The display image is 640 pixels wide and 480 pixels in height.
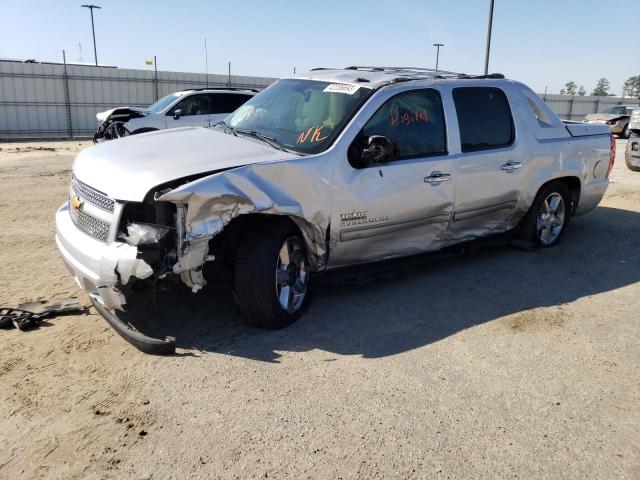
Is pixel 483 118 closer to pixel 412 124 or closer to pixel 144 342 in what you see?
pixel 412 124

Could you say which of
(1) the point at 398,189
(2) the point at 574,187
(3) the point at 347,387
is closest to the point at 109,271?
(3) the point at 347,387

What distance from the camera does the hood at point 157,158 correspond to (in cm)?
364

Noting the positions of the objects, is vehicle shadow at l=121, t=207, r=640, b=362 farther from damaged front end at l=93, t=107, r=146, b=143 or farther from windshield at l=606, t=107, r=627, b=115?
windshield at l=606, t=107, r=627, b=115

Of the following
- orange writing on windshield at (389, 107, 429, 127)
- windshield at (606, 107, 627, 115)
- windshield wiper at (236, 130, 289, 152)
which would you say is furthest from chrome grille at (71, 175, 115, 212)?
windshield at (606, 107, 627, 115)

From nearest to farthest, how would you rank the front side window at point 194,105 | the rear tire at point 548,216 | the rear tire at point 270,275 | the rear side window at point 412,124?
1. the rear tire at point 270,275
2. the rear side window at point 412,124
3. the rear tire at point 548,216
4. the front side window at point 194,105

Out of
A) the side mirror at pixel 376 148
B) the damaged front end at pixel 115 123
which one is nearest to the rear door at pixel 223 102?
the damaged front end at pixel 115 123

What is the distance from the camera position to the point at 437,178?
498cm

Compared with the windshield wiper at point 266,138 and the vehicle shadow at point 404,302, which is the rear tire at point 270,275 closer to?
the vehicle shadow at point 404,302

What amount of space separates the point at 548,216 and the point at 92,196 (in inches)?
196

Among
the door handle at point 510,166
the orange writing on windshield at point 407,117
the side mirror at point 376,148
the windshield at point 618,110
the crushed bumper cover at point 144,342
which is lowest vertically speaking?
the crushed bumper cover at point 144,342

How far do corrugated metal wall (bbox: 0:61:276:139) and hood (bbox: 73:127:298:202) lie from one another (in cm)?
2035

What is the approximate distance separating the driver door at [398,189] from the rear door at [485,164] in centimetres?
22

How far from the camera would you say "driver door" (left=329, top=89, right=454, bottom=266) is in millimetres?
4457

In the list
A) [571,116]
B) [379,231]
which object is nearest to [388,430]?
[379,231]
